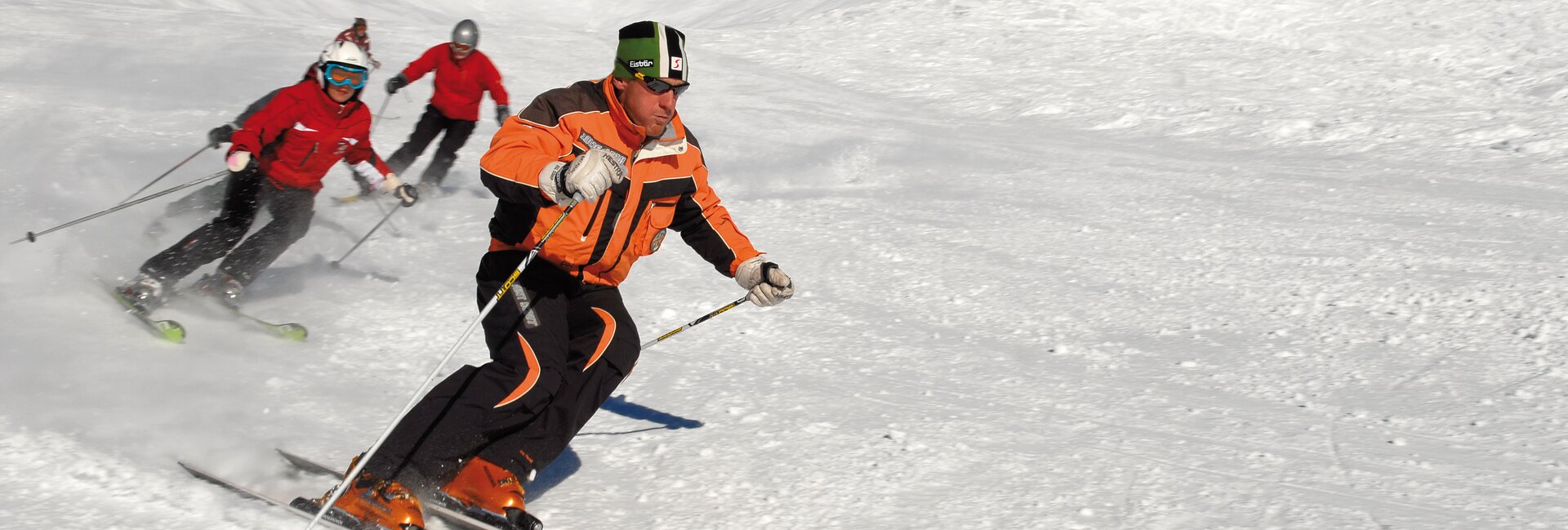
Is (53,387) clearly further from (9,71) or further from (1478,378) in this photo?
(9,71)

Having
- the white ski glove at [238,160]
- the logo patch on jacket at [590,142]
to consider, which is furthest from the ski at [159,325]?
the logo patch on jacket at [590,142]

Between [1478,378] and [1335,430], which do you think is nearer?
[1335,430]

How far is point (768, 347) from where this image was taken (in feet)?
18.6

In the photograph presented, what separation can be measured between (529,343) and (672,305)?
112 inches

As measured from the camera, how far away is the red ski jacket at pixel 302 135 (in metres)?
5.73

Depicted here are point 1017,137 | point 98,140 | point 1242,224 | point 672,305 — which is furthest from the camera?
Answer: point 1017,137

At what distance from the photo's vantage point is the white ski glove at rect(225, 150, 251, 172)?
5.53 metres

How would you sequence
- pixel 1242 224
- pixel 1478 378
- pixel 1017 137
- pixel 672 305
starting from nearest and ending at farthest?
pixel 1478 378, pixel 672 305, pixel 1242 224, pixel 1017 137

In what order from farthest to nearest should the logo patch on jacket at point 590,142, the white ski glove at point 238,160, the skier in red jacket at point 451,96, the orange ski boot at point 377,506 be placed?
1. the skier in red jacket at point 451,96
2. the white ski glove at point 238,160
3. the logo patch on jacket at point 590,142
4. the orange ski boot at point 377,506

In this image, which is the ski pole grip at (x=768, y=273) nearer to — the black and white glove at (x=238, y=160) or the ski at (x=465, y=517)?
the ski at (x=465, y=517)

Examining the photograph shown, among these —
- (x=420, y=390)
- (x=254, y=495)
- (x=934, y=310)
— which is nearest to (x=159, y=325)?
(x=254, y=495)

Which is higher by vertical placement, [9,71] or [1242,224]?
[9,71]

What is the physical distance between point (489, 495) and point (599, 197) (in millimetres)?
914

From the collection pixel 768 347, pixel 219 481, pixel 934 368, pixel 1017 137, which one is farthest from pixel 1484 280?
pixel 219 481
